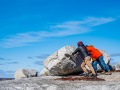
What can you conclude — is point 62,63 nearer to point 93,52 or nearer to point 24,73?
point 93,52

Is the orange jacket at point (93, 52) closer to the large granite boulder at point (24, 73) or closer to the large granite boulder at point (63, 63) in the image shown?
the large granite boulder at point (63, 63)

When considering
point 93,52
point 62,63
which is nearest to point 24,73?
point 62,63

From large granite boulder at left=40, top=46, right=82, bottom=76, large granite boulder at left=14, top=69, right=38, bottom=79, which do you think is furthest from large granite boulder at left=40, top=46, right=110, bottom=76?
large granite boulder at left=14, top=69, right=38, bottom=79

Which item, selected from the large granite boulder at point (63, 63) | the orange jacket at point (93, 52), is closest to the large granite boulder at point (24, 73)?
the large granite boulder at point (63, 63)

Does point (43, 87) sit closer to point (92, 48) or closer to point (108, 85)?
point (108, 85)

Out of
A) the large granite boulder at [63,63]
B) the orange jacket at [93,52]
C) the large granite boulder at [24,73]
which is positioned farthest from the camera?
the large granite boulder at [24,73]

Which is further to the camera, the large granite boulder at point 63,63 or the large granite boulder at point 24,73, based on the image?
the large granite boulder at point 24,73

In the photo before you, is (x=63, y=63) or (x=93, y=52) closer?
(x=93, y=52)

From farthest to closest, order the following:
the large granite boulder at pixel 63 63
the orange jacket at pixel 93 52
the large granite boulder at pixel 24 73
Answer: the large granite boulder at pixel 24 73 < the large granite boulder at pixel 63 63 < the orange jacket at pixel 93 52

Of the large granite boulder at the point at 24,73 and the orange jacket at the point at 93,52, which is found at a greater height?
the orange jacket at the point at 93,52

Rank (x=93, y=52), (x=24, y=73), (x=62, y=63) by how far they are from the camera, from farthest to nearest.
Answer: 1. (x=24, y=73)
2. (x=62, y=63)
3. (x=93, y=52)

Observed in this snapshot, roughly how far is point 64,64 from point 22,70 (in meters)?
6.25

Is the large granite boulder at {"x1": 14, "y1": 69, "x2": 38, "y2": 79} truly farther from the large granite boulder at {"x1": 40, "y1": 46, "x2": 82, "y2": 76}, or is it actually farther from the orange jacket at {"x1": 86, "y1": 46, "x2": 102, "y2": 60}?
the orange jacket at {"x1": 86, "y1": 46, "x2": 102, "y2": 60}

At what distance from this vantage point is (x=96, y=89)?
23109 millimetres
